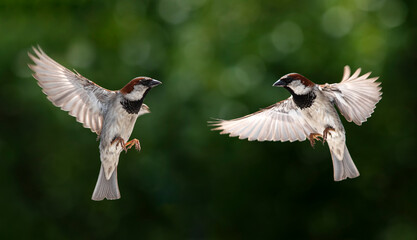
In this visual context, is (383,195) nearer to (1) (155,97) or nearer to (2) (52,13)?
(1) (155,97)

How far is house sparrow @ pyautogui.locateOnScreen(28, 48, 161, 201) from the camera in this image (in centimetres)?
171

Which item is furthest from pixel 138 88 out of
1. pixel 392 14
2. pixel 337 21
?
pixel 392 14

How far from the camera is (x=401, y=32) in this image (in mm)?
8258

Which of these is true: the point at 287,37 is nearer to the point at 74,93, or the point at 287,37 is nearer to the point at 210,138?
the point at 210,138

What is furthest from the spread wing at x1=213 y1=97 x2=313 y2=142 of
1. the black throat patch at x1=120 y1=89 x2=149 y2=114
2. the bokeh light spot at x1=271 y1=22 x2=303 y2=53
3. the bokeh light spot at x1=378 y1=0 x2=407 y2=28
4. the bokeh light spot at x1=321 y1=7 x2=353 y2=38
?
the bokeh light spot at x1=378 y1=0 x2=407 y2=28

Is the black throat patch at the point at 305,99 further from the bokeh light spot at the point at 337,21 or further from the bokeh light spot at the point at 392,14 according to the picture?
the bokeh light spot at the point at 392,14

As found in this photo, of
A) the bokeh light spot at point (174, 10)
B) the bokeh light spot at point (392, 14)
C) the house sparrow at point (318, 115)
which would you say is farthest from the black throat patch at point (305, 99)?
the bokeh light spot at point (174, 10)

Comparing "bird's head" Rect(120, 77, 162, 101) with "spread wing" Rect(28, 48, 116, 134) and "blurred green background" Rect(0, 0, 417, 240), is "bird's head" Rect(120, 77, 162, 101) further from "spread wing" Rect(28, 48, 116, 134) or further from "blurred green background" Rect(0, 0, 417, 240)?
"blurred green background" Rect(0, 0, 417, 240)

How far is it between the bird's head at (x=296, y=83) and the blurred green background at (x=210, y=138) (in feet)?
18.0

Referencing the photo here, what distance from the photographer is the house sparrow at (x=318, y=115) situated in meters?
1.77

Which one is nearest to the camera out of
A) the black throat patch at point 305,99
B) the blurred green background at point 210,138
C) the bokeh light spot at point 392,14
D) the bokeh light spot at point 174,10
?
the black throat patch at point 305,99

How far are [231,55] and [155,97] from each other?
1.23 m

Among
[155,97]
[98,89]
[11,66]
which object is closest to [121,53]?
[155,97]

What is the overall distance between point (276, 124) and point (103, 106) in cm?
63
